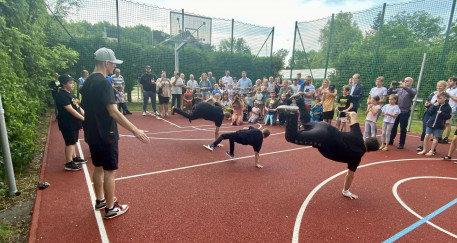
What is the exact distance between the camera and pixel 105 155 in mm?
3014

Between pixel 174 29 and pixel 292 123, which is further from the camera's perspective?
pixel 174 29

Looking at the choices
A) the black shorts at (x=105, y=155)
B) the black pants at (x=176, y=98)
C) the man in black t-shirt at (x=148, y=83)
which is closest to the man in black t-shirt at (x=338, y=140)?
the black shorts at (x=105, y=155)

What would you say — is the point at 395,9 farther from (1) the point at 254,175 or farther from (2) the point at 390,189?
(1) the point at 254,175

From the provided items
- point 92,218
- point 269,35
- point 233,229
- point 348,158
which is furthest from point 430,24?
point 92,218

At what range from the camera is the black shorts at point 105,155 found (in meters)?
3.00

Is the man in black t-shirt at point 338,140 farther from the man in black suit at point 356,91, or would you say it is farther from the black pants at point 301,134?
the man in black suit at point 356,91

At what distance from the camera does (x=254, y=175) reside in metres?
5.05

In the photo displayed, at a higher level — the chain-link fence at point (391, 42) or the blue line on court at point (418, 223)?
the chain-link fence at point (391, 42)

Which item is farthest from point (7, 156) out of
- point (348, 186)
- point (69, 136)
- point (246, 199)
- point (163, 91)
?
point (163, 91)

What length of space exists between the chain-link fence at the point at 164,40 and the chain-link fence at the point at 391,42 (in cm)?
391

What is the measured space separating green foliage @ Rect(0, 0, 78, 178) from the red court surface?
2.19 feet

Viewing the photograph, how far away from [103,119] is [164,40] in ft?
44.2

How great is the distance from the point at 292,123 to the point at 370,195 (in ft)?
6.35

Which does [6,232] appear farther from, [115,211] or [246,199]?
[246,199]
